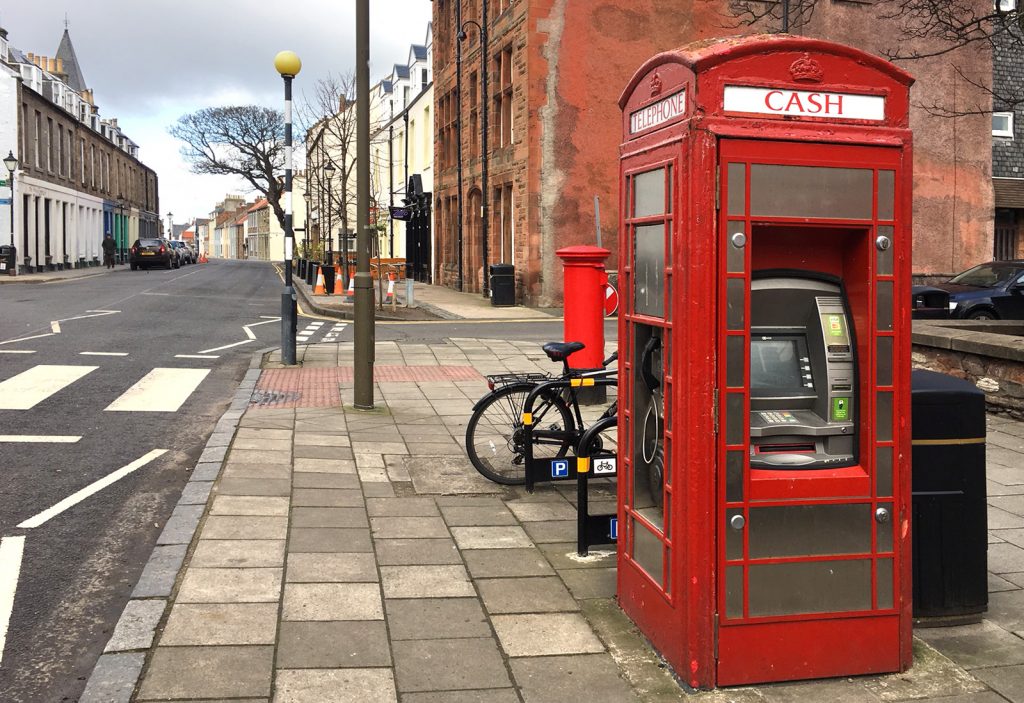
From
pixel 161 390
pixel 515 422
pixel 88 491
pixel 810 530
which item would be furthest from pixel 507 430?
pixel 161 390

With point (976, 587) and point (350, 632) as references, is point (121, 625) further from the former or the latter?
point (976, 587)

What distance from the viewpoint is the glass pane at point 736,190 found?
12.4ft

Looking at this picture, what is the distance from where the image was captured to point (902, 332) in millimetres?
3961

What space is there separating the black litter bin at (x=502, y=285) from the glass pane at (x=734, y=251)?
71.3 feet

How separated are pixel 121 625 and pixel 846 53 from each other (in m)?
3.77

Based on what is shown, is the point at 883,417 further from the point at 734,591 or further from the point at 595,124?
the point at 595,124

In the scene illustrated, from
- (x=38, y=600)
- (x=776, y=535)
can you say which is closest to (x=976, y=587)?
(x=776, y=535)

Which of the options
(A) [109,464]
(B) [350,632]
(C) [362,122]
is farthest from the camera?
(C) [362,122]

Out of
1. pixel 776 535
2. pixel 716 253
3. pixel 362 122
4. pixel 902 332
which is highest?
pixel 362 122

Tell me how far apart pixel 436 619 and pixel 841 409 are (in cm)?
199

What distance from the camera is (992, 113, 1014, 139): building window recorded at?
28.9m

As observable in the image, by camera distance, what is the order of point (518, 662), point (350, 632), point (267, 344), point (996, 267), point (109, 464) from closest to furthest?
1. point (518, 662)
2. point (350, 632)
3. point (109, 464)
4. point (267, 344)
5. point (996, 267)

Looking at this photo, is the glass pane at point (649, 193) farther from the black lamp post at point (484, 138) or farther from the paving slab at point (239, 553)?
the black lamp post at point (484, 138)

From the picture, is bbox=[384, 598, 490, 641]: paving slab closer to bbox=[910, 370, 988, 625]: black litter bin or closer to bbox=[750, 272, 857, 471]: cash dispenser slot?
bbox=[750, 272, 857, 471]: cash dispenser slot
